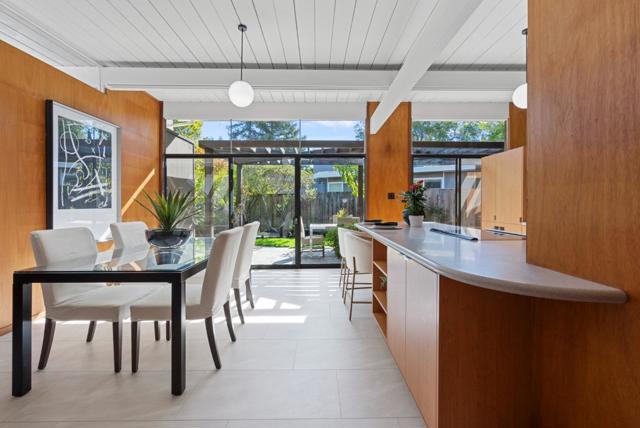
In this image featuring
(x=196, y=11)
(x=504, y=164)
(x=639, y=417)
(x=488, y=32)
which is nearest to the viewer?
(x=639, y=417)

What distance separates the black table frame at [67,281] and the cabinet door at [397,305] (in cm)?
129

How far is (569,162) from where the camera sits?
1.22 metres

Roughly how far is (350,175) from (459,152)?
1906 mm

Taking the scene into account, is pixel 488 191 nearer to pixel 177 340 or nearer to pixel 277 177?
pixel 277 177

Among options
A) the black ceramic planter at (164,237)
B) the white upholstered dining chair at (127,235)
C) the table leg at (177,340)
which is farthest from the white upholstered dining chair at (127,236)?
the table leg at (177,340)

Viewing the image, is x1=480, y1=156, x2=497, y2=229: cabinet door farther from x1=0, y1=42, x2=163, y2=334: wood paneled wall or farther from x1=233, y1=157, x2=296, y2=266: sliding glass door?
x1=0, y1=42, x2=163, y2=334: wood paneled wall

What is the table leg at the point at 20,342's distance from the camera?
79.6 inches

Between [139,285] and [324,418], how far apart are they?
1912mm

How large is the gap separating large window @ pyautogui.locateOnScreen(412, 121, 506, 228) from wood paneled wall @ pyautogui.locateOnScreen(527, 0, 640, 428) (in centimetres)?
472

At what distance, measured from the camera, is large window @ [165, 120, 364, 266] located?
236 inches

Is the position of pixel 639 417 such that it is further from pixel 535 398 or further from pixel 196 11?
pixel 196 11

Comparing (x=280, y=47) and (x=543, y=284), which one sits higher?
(x=280, y=47)

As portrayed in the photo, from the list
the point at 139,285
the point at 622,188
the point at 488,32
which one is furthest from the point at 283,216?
the point at 622,188

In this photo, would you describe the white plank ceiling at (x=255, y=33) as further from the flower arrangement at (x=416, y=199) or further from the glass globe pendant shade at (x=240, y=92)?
the flower arrangement at (x=416, y=199)
